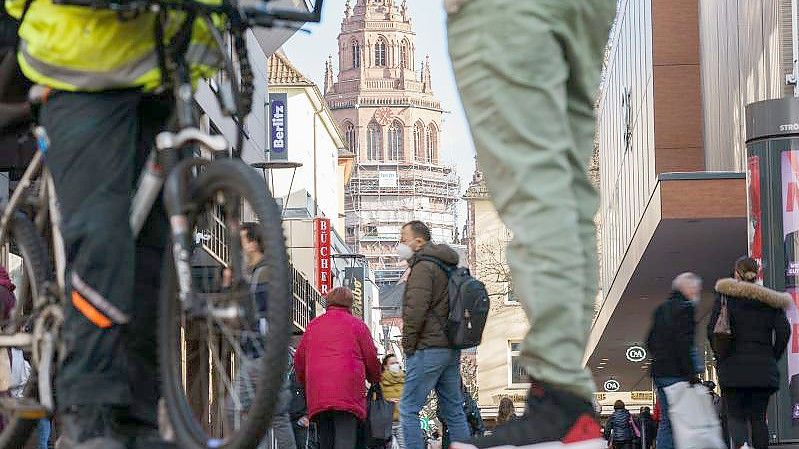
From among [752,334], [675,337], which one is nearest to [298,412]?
[752,334]

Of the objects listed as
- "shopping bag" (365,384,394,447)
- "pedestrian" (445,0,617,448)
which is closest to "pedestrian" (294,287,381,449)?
"shopping bag" (365,384,394,447)

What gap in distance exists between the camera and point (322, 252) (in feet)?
247

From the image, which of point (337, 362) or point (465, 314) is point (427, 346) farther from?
point (337, 362)

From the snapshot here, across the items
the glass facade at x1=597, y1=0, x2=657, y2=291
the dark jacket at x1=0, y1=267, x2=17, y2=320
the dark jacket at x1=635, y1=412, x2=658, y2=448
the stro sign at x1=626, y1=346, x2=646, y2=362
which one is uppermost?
the glass facade at x1=597, y1=0, x2=657, y2=291

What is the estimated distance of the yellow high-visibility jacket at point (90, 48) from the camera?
4523mm

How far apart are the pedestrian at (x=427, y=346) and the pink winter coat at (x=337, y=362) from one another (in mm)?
907

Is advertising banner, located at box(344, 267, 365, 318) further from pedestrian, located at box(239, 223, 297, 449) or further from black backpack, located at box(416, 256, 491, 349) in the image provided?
pedestrian, located at box(239, 223, 297, 449)

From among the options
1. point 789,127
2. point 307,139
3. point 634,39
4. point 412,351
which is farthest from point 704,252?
point 307,139

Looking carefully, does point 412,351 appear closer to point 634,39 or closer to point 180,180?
point 180,180

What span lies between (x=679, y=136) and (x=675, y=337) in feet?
107

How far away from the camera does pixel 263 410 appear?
4.10 m

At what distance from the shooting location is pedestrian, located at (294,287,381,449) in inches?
488

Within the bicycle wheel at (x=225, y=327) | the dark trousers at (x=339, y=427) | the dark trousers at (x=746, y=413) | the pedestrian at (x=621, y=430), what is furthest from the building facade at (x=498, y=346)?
the bicycle wheel at (x=225, y=327)

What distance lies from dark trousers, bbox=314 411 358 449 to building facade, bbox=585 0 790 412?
13999mm
